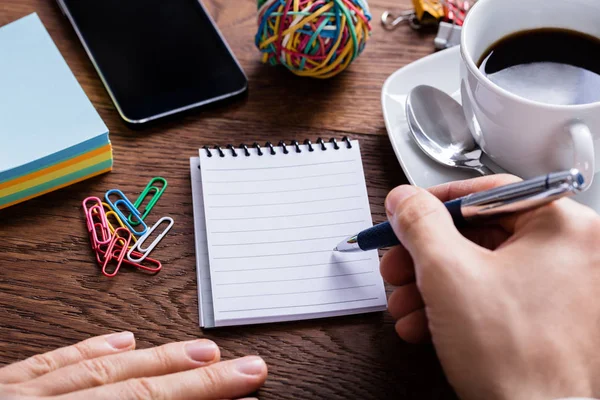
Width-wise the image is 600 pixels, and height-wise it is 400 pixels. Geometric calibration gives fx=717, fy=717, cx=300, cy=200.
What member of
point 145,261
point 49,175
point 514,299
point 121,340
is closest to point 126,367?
→ point 121,340

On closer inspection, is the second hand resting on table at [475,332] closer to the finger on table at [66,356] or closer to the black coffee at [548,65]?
the finger on table at [66,356]

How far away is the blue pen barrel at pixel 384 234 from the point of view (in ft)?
2.30

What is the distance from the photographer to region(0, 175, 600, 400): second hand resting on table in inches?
24.6

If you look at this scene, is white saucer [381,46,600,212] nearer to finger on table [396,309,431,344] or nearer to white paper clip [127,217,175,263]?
finger on table [396,309,431,344]

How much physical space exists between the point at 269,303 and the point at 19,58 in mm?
472

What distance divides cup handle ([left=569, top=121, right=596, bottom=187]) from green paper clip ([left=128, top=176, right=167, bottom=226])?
0.48m

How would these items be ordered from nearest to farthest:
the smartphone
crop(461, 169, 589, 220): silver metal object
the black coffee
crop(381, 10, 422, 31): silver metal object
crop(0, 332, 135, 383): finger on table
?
1. crop(461, 169, 589, 220): silver metal object
2. crop(0, 332, 135, 383): finger on table
3. the black coffee
4. the smartphone
5. crop(381, 10, 422, 31): silver metal object

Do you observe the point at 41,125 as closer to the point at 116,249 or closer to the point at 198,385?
the point at 116,249

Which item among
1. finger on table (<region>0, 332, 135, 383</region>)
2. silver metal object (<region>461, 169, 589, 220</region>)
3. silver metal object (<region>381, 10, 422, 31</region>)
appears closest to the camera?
silver metal object (<region>461, 169, 589, 220</region>)

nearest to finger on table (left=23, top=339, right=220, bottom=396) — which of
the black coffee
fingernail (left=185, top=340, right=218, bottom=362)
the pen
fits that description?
fingernail (left=185, top=340, right=218, bottom=362)

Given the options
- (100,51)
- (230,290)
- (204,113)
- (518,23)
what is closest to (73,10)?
(100,51)

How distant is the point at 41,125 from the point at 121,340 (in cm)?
30

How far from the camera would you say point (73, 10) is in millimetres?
1035

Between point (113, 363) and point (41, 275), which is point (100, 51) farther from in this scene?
point (113, 363)
